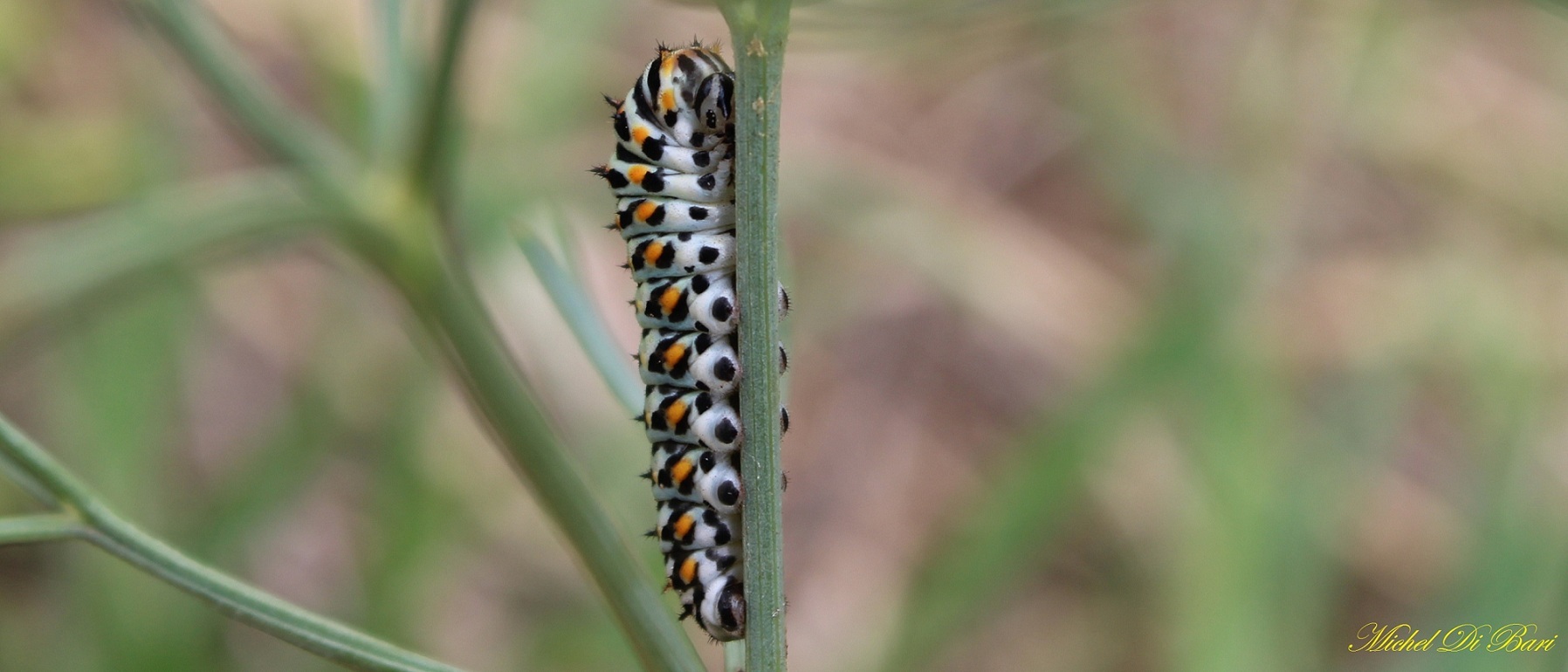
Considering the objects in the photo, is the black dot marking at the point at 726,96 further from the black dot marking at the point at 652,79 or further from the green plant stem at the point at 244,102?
the green plant stem at the point at 244,102

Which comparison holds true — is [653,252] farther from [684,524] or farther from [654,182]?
[684,524]

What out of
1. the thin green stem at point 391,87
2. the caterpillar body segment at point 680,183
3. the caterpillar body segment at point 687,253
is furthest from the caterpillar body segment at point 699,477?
the thin green stem at point 391,87

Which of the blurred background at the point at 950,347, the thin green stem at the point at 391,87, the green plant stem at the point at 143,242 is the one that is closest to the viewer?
the thin green stem at the point at 391,87

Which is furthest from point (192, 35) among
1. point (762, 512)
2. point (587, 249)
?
point (587, 249)

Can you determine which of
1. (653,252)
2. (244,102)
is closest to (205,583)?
(653,252)

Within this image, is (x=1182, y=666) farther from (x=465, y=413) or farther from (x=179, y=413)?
(x=179, y=413)
